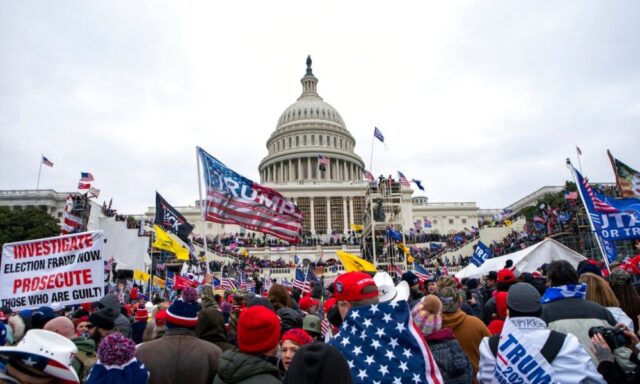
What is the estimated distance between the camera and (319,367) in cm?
264

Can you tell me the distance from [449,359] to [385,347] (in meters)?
0.87

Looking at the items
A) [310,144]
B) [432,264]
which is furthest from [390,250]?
[310,144]

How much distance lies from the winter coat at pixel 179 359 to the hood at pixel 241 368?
671mm

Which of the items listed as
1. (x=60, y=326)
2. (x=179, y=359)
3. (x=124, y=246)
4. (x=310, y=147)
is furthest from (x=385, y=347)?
(x=310, y=147)

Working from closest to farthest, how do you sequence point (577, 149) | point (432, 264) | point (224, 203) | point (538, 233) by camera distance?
point (224, 203), point (577, 149), point (538, 233), point (432, 264)

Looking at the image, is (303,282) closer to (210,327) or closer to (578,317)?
(210,327)

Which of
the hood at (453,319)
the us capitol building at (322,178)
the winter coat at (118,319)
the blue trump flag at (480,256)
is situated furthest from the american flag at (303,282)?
the us capitol building at (322,178)

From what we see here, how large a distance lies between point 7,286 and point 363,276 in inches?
279

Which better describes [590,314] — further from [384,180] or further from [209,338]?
[384,180]

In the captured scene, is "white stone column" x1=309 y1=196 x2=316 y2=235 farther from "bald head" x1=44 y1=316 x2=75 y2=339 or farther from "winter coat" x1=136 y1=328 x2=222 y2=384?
"winter coat" x1=136 y1=328 x2=222 y2=384

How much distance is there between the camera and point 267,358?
140 inches

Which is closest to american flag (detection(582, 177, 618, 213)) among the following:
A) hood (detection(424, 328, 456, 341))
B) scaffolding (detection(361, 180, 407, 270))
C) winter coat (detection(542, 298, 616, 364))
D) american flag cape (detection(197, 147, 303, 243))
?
american flag cape (detection(197, 147, 303, 243))

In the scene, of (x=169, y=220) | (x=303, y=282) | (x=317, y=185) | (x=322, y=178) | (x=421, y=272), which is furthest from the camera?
(x=322, y=178)

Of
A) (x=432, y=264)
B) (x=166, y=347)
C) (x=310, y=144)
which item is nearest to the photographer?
(x=166, y=347)
